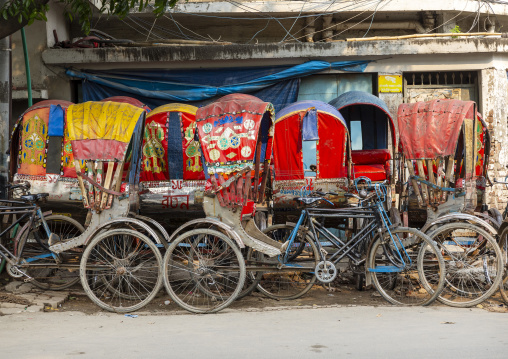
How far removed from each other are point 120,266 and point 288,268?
1.67 m

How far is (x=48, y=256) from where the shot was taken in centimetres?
633

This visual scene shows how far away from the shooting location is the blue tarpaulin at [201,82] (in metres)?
10.2

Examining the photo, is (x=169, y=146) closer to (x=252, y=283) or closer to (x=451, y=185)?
(x=252, y=283)

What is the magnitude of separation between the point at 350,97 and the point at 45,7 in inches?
180

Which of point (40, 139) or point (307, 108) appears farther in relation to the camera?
point (307, 108)

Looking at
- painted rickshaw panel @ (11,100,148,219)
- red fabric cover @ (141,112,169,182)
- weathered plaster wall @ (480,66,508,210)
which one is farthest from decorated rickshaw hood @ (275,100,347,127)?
weathered plaster wall @ (480,66,508,210)

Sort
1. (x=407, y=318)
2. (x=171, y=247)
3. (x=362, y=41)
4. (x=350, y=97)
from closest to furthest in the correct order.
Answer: (x=407, y=318)
(x=171, y=247)
(x=350, y=97)
(x=362, y=41)

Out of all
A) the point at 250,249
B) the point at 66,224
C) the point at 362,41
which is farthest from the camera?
the point at 362,41

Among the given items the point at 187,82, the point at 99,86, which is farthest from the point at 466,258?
the point at 99,86

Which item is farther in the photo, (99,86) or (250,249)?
(99,86)

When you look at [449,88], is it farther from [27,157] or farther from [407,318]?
[27,157]

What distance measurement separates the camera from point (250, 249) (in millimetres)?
6277

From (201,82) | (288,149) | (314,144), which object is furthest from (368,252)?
(201,82)

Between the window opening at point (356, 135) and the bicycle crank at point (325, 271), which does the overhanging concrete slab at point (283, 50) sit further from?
the bicycle crank at point (325, 271)
